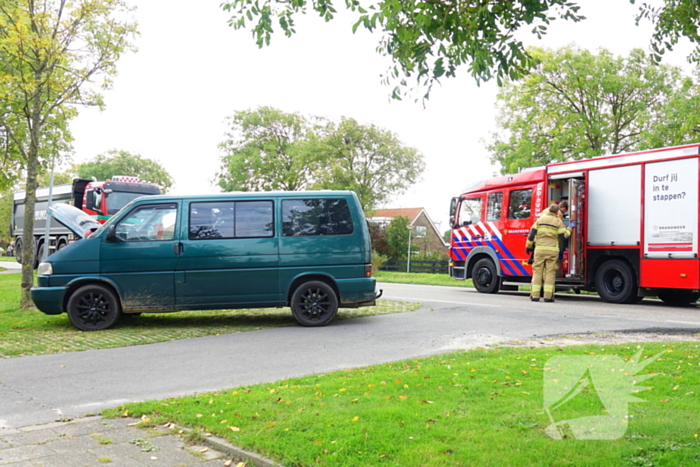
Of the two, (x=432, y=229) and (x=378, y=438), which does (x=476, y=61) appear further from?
(x=432, y=229)

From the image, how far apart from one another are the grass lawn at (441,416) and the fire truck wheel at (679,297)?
8552mm

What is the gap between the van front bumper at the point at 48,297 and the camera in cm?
1013

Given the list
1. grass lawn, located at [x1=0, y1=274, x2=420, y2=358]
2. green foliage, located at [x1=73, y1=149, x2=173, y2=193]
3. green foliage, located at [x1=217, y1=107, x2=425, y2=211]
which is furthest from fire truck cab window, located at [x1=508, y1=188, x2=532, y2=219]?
green foliage, located at [x1=73, y1=149, x2=173, y2=193]

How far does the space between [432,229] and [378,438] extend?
247 feet

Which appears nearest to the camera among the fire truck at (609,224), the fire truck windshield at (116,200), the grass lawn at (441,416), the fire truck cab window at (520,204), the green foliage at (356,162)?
the grass lawn at (441,416)

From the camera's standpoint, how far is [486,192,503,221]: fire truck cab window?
56.9 feet

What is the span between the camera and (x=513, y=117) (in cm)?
3616

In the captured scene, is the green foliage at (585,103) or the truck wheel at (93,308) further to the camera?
the green foliage at (585,103)

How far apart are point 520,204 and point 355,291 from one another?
7.58 metres

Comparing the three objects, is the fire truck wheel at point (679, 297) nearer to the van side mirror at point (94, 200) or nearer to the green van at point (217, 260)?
the green van at point (217, 260)

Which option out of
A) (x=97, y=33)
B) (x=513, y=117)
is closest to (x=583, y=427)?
(x=97, y=33)

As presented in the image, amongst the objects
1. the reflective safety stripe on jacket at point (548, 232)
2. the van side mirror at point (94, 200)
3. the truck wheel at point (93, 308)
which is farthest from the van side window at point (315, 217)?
the van side mirror at point (94, 200)

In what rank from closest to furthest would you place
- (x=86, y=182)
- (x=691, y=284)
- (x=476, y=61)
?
1. (x=476, y=61)
2. (x=691, y=284)
3. (x=86, y=182)

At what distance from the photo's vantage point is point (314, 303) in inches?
416
